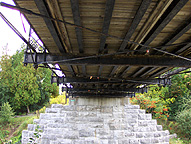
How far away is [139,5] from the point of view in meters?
3.10

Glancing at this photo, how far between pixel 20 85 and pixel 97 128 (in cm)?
2281

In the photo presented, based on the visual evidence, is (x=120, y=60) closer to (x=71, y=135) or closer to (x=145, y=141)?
Result: (x=71, y=135)

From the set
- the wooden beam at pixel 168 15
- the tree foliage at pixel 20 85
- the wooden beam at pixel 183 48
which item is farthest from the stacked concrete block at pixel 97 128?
the tree foliage at pixel 20 85

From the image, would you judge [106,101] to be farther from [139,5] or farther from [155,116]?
[139,5]

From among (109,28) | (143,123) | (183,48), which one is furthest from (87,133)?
(109,28)

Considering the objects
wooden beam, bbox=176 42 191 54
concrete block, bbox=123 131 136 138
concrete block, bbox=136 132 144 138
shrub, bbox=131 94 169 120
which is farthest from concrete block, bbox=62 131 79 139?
shrub, bbox=131 94 169 120

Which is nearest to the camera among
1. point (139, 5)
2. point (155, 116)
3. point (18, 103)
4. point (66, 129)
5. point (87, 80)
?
point (139, 5)

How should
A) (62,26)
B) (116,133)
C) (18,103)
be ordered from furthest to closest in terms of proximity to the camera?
1. (18,103)
2. (116,133)
3. (62,26)

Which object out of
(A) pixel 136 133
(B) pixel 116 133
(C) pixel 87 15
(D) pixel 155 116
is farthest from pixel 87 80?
(D) pixel 155 116

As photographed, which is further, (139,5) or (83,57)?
(83,57)

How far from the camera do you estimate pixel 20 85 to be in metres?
28.9

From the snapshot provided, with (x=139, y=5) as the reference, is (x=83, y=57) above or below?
below

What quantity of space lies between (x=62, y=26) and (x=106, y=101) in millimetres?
10868

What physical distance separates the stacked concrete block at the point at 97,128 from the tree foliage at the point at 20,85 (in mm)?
18316
